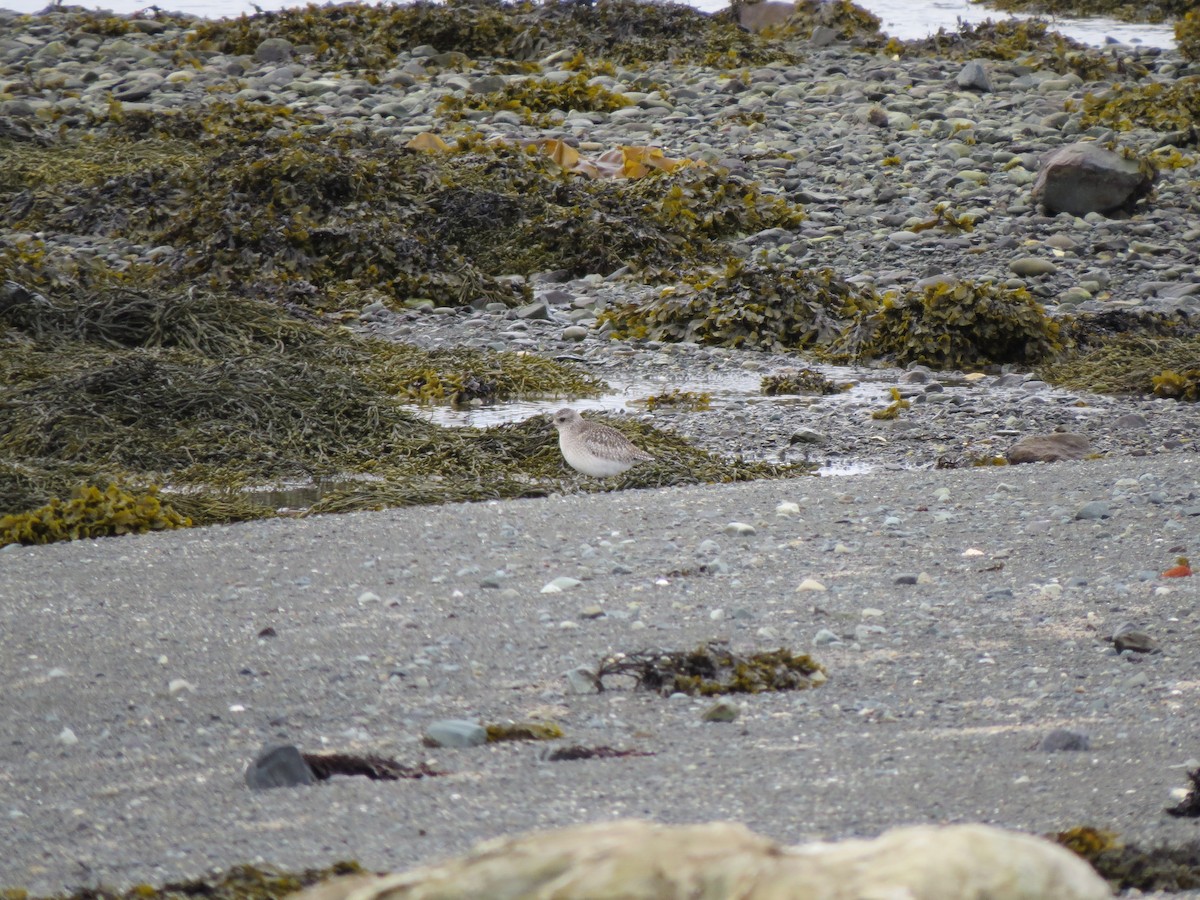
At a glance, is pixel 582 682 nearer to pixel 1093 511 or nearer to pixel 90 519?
pixel 1093 511

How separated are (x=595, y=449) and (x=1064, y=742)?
12.5ft

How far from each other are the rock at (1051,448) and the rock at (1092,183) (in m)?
6.27

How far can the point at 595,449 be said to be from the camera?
7105 millimetres

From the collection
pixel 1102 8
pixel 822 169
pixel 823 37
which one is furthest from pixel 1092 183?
pixel 1102 8

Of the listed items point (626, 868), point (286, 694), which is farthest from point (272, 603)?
point (626, 868)

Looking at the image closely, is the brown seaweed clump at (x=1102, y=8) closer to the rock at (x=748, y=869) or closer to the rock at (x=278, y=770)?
the rock at (x=278, y=770)

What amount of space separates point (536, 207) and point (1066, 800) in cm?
1082

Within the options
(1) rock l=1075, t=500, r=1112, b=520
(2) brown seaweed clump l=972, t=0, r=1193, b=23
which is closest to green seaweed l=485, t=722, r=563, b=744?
(1) rock l=1075, t=500, r=1112, b=520

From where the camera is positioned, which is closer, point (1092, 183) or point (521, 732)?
point (521, 732)

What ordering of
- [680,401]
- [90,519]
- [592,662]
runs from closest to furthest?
[592,662] → [90,519] → [680,401]

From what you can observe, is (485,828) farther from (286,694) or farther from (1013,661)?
(1013,661)

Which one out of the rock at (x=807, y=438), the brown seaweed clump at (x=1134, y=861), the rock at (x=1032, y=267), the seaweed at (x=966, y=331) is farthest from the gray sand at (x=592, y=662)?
the rock at (x=1032, y=267)

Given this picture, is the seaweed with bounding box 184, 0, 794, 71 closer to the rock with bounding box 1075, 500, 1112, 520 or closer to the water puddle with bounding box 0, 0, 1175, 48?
the water puddle with bounding box 0, 0, 1175, 48

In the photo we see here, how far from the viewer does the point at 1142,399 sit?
9.30 metres
